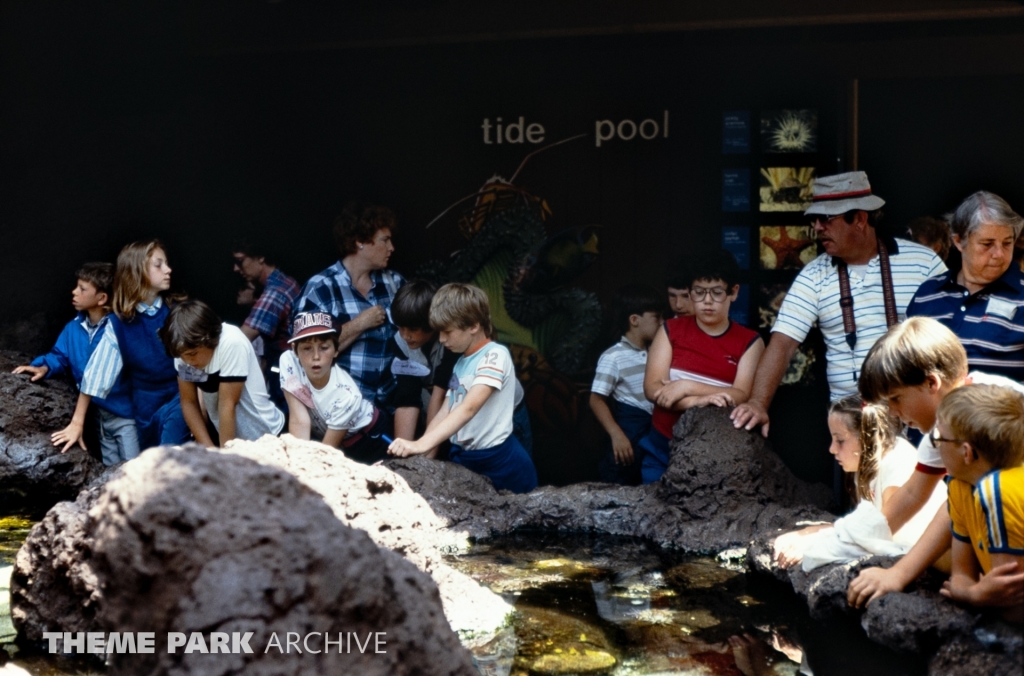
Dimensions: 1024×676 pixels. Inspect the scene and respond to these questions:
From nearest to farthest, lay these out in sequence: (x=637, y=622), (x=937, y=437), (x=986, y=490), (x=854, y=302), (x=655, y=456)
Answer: (x=986, y=490) → (x=937, y=437) → (x=637, y=622) → (x=854, y=302) → (x=655, y=456)

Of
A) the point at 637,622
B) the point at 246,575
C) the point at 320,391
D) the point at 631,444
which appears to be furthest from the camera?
the point at 631,444

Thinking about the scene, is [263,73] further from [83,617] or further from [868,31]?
A: [83,617]

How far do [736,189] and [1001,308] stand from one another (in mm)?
2767

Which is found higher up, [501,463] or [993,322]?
[993,322]

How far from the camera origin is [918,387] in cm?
358

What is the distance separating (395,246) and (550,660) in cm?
435

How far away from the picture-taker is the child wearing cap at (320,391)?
A: 593 cm

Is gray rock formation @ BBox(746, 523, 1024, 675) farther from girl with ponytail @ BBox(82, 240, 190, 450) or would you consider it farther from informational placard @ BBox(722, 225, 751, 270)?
girl with ponytail @ BBox(82, 240, 190, 450)

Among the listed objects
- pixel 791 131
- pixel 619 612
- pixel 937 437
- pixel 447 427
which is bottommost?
pixel 619 612

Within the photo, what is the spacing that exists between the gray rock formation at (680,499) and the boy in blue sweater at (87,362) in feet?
6.89

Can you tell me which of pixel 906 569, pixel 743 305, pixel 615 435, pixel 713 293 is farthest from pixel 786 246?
pixel 906 569

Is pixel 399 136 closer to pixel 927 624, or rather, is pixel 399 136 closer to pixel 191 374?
pixel 191 374

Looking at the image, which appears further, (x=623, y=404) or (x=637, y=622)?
(x=623, y=404)

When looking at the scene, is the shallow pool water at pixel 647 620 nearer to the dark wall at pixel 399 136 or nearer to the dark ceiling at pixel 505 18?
the dark wall at pixel 399 136
